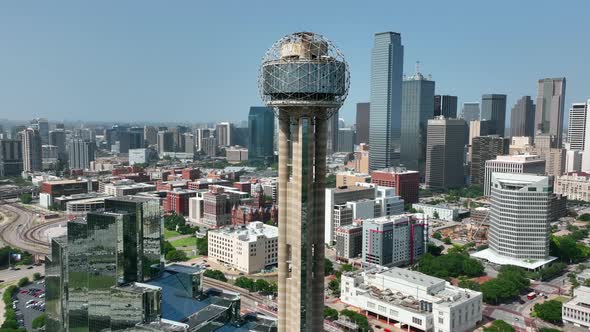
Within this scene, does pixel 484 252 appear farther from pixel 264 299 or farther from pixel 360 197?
pixel 264 299

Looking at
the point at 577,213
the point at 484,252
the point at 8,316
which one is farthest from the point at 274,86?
the point at 577,213

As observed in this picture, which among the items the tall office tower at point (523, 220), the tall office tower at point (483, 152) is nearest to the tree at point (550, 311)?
the tall office tower at point (523, 220)

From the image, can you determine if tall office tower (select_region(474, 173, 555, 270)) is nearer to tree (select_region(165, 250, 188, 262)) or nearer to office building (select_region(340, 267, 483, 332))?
office building (select_region(340, 267, 483, 332))

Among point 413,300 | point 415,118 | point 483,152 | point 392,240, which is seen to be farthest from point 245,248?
point 415,118

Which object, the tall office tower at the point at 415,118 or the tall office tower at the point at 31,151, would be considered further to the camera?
the tall office tower at the point at 415,118

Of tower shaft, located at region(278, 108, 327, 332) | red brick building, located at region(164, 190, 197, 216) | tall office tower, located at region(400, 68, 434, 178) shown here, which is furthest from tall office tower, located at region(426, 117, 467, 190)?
tower shaft, located at region(278, 108, 327, 332)

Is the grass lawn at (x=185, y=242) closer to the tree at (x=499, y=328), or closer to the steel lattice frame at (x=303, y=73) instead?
the tree at (x=499, y=328)

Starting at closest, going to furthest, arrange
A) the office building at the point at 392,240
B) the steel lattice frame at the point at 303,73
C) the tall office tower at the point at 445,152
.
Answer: the steel lattice frame at the point at 303,73 < the office building at the point at 392,240 < the tall office tower at the point at 445,152

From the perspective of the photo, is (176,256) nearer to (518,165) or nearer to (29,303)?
(29,303)
